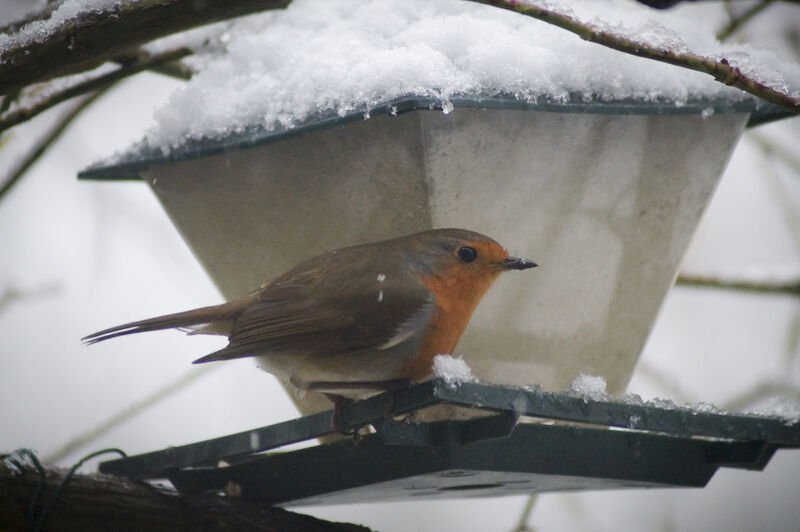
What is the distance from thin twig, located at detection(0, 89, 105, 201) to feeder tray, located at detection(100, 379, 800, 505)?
1292 millimetres

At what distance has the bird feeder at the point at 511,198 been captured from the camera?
9.23ft

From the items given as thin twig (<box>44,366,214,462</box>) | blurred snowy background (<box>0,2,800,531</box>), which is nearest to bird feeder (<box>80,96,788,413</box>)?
thin twig (<box>44,366,214,462</box>)

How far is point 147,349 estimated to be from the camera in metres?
6.35

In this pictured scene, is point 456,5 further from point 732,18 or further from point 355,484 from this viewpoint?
point 732,18

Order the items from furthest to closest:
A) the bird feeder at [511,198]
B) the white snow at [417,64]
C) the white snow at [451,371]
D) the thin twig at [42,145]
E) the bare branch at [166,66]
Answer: the thin twig at [42,145], the bare branch at [166,66], the bird feeder at [511,198], the white snow at [417,64], the white snow at [451,371]

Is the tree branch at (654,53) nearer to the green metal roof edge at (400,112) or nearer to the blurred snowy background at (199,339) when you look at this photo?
the green metal roof edge at (400,112)

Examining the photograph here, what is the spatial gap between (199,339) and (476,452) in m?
3.94

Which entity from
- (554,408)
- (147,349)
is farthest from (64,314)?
(554,408)

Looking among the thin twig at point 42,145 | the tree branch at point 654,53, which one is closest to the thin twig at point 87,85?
the thin twig at point 42,145

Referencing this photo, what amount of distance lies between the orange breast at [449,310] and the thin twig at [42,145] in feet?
5.58

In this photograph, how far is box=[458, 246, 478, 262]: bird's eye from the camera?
2.87 metres

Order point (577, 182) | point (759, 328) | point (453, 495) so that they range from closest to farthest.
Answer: point (577, 182)
point (453, 495)
point (759, 328)

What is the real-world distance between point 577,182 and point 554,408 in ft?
2.74

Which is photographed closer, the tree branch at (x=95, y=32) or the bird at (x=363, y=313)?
the tree branch at (x=95, y=32)
